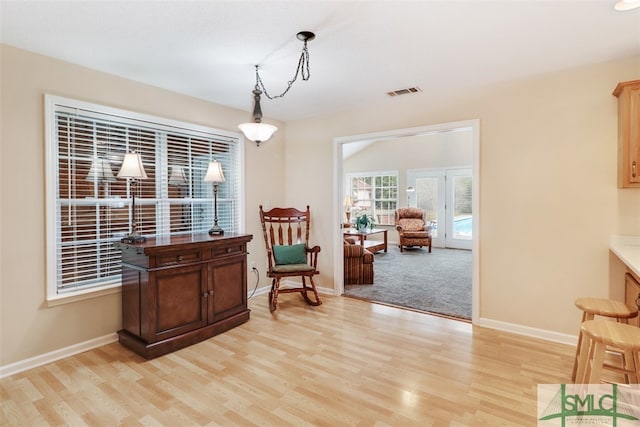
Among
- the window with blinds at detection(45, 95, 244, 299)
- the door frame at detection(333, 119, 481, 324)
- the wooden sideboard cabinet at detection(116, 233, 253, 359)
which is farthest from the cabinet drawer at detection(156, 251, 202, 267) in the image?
the door frame at detection(333, 119, 481, 324)

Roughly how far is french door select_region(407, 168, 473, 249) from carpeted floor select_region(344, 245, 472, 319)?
1.03 metres

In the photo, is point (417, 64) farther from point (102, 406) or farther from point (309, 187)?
point (102, 406)

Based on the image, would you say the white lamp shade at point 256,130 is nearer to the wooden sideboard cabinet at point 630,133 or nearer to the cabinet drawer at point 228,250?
the cabinet drawer at point 228,250

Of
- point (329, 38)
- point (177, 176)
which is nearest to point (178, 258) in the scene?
point (177, 176)

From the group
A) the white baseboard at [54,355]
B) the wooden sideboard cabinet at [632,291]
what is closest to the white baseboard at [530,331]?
the wooden sideboard cabinet at [632,291]

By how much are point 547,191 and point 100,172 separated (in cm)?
404

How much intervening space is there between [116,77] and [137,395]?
8.80ft

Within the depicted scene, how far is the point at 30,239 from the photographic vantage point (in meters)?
2.51

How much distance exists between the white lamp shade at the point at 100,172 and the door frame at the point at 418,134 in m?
2.52

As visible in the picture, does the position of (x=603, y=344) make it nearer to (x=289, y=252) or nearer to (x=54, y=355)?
(x=289, y=252)

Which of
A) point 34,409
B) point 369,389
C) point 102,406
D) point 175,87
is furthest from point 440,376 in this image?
point 175,87

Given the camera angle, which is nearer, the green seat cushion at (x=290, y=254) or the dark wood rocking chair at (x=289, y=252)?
the dark wood rocking chair at (x=289, y=252)

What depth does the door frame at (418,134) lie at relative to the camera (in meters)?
3.26

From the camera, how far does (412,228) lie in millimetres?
8109
